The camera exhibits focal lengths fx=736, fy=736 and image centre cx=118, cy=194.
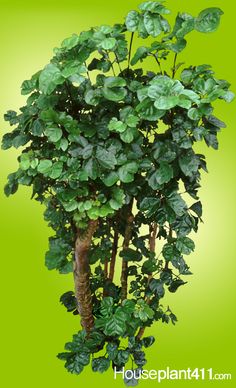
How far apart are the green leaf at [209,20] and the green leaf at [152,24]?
0.41 ft

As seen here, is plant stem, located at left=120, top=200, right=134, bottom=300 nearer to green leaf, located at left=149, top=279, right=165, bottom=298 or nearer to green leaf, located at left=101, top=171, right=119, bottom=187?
green leaf, located at left=149, top=279, right=165, bottom=298

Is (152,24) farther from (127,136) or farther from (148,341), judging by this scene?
(148,341)

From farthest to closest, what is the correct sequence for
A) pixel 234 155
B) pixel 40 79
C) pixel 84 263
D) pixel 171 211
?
pixel 234 155, pixel 84 263, pixel 171 211, pixel 40 79

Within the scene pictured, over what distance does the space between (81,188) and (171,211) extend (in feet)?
1.06

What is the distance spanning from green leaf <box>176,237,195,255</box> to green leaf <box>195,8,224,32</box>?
0.74 m

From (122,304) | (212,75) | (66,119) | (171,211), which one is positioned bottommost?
(122,304)

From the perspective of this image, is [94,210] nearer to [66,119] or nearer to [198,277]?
[66,119]

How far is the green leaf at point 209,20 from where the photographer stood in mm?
2379

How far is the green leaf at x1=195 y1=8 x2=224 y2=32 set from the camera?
7.80 feet

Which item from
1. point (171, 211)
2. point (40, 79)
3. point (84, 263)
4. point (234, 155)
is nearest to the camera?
point (40, 79)

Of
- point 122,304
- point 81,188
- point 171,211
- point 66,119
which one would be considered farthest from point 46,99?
point 122,304

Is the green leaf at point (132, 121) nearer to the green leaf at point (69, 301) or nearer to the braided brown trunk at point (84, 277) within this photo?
the braided brown trunk at point (84, 277)

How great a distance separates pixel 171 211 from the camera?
2555mm

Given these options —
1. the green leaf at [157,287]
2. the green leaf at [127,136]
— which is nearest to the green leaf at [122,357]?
the green leaf at [157,287]
